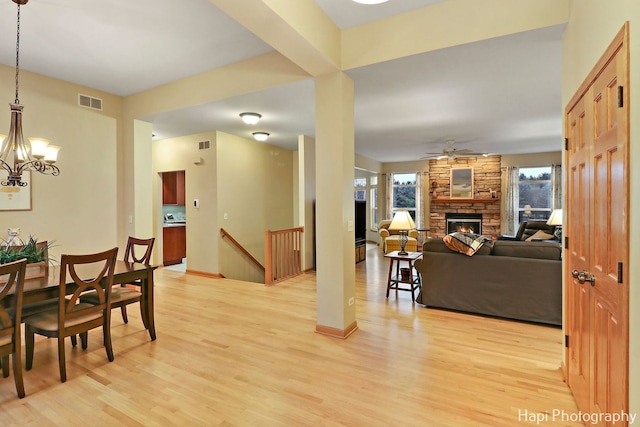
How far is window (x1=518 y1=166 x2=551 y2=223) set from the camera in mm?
8867

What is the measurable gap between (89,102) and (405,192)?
28.9 ft

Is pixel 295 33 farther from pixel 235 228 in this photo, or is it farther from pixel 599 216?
pixel 235 228

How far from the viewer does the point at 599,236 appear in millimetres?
1621

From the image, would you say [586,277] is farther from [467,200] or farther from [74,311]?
[467,200]

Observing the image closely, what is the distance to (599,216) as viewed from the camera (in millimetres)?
1624

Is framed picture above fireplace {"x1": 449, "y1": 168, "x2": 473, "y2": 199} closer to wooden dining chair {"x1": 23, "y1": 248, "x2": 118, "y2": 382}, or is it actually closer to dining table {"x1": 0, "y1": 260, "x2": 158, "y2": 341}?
dining table {"x1": 0, "y1": 260, "x2": 158, "y2": 341}

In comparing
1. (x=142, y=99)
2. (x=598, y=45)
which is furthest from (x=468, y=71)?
(x=142, y=99)

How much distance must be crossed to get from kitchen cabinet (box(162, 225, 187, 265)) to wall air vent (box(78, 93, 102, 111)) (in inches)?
A: 116

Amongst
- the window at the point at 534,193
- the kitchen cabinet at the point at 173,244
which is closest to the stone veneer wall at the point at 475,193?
the window at the point at 534,193

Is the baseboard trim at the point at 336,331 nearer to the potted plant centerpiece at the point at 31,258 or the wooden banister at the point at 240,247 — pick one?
the potted plant centerpiece at the point at 31,258

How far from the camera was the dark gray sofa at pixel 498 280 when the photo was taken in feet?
11.1

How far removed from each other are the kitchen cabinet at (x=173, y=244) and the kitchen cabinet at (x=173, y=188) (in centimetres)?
78

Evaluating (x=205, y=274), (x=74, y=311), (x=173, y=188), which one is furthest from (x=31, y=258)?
(x=173, y=188)

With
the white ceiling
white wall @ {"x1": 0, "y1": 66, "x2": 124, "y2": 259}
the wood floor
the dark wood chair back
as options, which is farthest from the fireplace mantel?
the dark wood chair back
